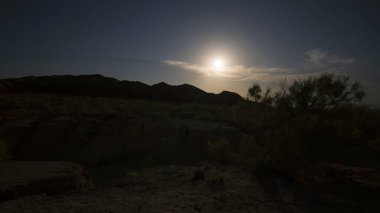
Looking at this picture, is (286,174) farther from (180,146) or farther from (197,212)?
(180,146)

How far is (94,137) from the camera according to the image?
16141 mm

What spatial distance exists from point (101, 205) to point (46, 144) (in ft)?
33.3

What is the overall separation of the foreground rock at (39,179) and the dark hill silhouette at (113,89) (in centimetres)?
3428

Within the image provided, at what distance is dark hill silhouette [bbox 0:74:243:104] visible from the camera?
42.7m

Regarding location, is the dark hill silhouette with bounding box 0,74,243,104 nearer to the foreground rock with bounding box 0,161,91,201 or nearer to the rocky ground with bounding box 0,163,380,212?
the foreground rock with bounding box 0,161,91,201

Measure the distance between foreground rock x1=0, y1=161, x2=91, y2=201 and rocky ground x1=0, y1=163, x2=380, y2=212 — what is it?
14.8 inches

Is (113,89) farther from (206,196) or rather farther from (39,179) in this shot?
(206,196)

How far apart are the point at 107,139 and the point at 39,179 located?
8262mm

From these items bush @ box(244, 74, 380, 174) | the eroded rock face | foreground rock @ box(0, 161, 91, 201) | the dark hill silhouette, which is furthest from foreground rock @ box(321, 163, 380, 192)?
the dark hill silhouette

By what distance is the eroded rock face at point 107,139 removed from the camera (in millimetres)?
14898

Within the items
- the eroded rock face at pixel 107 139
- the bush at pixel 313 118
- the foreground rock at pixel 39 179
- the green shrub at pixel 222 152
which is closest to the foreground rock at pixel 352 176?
the bush at pixel 313 118

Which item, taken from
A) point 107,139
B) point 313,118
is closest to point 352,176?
point 313,118

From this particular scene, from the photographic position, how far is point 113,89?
153ft

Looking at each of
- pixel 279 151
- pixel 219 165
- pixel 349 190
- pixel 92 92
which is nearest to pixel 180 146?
pixel 219 165
